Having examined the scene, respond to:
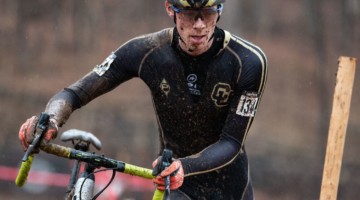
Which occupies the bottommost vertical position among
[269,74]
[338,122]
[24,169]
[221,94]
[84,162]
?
[269,74]

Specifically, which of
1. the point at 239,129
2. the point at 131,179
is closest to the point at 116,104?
the point at 131,179

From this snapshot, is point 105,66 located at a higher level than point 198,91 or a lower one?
higher

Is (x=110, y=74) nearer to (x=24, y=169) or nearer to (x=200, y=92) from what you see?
(x=200, y=92)

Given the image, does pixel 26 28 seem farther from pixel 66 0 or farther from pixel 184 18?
pixel 184 18

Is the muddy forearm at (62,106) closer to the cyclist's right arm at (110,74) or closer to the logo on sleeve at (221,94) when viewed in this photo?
the cyclist's right arm at (110,74)

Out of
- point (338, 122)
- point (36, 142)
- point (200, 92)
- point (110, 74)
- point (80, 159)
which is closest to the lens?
point (36, 142)

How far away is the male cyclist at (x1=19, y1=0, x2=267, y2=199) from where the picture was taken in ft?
19.1

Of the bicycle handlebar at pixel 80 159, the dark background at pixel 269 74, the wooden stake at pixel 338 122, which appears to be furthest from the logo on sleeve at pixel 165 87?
the dark background at pixel 269 74

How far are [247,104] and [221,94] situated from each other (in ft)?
0.65

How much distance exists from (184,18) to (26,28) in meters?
9.49

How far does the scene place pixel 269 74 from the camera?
14539 millimetres

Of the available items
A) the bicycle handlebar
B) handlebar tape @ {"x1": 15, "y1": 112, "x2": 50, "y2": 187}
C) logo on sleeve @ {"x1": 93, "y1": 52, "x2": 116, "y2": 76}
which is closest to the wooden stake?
logo on sleeve @ {"x1": 93, "y1": 52, "x2": 116, "y2": 76}

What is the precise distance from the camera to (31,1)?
1482cm

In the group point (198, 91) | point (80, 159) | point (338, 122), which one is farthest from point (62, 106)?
point (338, 122)
